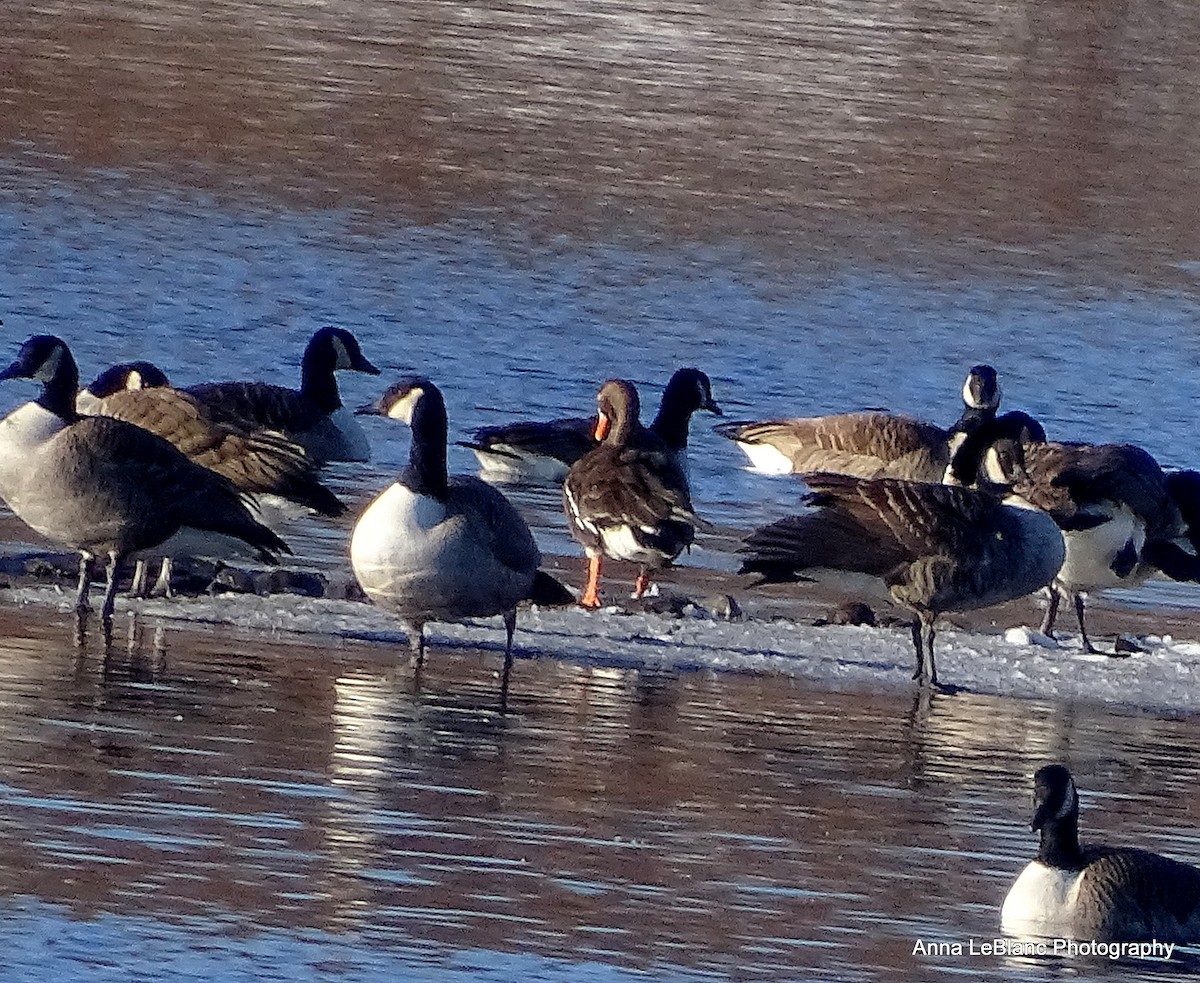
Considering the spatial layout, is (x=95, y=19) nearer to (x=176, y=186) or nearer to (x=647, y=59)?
(x=647, y=59)

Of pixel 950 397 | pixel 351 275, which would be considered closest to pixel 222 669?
pixel 950 397

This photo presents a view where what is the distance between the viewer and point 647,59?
36781mm

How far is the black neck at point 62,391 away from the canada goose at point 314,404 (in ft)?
8.35

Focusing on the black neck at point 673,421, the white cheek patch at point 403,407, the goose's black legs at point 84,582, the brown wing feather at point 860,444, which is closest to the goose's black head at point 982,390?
the brown wing feather at point 860,444

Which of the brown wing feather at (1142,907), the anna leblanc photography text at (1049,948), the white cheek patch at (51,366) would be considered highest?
the white cheek patch at (51,366)

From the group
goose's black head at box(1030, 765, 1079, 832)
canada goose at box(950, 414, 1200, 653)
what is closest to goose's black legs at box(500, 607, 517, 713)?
canada goose at box(950, 414, 1200, 653)

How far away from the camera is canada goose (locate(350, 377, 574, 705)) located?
10.9 m

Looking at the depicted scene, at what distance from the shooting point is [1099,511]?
13055mm

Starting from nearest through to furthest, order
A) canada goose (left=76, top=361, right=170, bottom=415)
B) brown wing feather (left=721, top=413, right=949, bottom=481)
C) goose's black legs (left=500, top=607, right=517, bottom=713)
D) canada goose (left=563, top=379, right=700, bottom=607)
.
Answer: goose's black legs (left=500, top=607, right=517, bottom=713) < canada goose (left=563, top=379, right=700, bottom=607) < canada goose (left=76, top=361, right=170, bottom=415) < brown wing feather (left=721, top=413, right=949, bottom=481)

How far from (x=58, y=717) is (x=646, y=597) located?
155 inches

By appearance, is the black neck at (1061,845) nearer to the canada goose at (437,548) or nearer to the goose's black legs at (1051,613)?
the canada goose at (437,548)

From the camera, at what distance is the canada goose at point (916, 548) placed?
459 inches

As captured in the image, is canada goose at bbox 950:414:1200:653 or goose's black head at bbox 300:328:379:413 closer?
canada goose at bbox 950:414:1200:653

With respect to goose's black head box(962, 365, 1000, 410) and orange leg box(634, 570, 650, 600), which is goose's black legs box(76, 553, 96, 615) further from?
goose's black head box(962, 365, 1000, 410)
